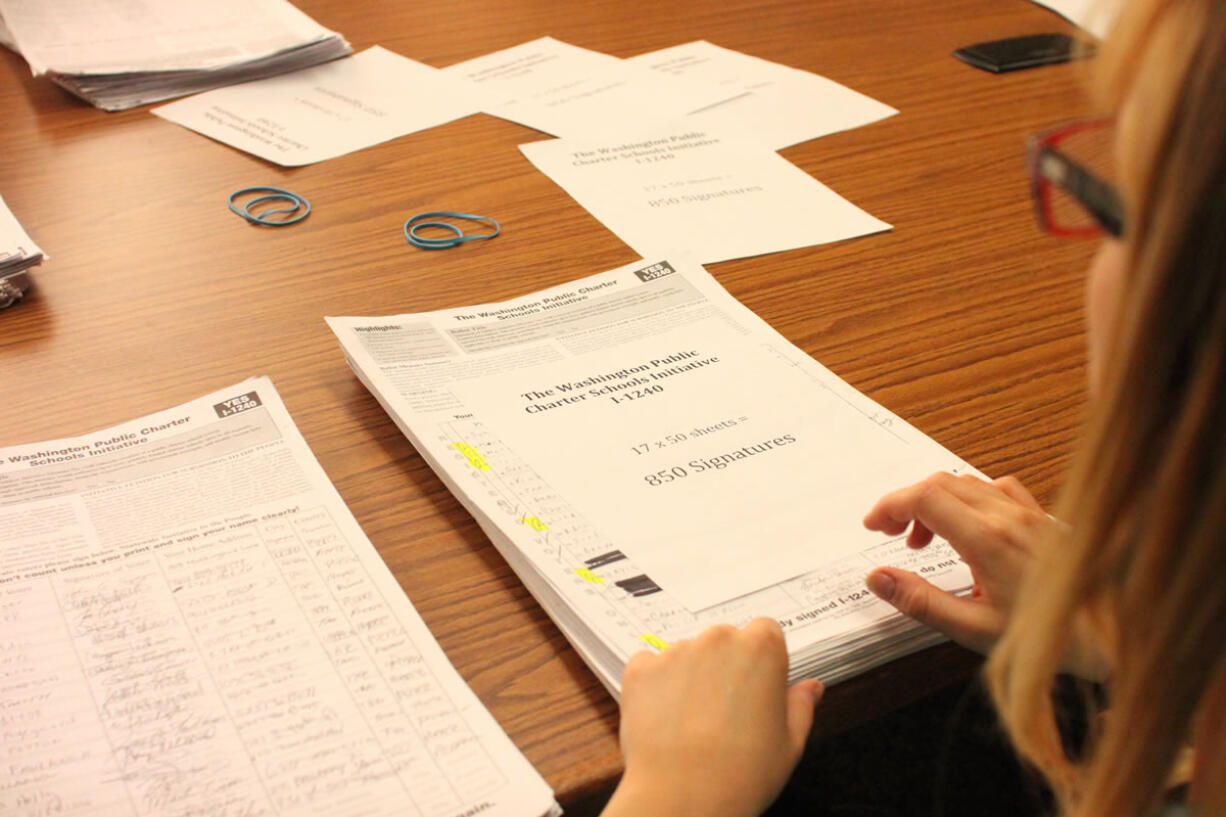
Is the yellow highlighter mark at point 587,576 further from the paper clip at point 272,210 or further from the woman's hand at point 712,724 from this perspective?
the paper clip at point 272,210

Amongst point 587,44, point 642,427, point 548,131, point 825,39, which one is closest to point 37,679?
point 642,427

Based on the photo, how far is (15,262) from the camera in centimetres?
81

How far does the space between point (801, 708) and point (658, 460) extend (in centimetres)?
18

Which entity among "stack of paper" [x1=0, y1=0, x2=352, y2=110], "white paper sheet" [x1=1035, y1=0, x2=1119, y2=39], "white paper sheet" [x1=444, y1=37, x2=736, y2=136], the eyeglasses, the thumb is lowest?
the thumb

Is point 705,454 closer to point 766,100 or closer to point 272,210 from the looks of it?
point 272,210

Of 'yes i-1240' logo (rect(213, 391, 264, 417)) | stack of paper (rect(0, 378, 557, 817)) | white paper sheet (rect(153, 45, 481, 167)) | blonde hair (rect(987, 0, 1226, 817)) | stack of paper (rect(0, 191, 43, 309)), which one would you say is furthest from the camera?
white paper sheet (rect(153, 45, 481, 167))

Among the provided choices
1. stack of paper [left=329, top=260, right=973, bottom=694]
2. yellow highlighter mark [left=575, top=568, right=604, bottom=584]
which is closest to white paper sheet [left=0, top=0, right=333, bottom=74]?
stack of paper [left=329, top=260, right=973, bottom=694]

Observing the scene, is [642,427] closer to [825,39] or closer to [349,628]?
[349,628]

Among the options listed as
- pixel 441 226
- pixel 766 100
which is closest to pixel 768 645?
pixel 441 226

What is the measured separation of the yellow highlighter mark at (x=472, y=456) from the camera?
2.07 ft

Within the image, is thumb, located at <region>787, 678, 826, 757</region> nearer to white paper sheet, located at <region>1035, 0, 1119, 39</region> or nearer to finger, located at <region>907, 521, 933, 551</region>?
finger, located at <region>907, 521, 933, 551</region>

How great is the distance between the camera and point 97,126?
1.09m

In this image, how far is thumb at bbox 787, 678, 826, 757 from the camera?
52 cm

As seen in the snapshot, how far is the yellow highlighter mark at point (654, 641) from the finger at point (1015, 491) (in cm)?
22
